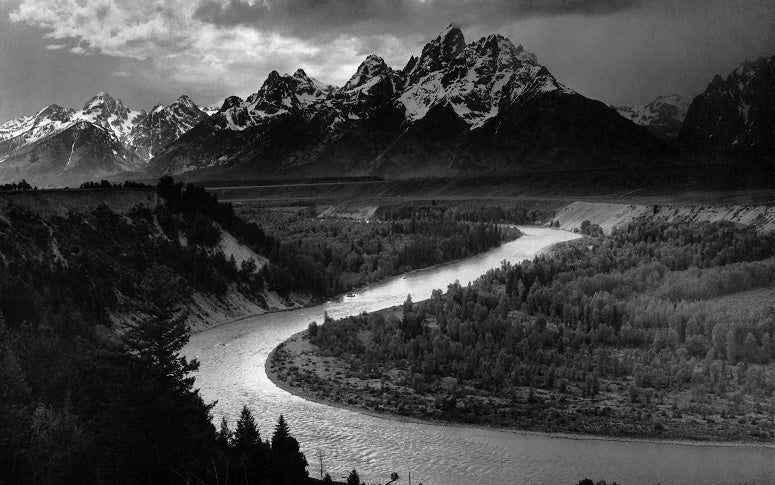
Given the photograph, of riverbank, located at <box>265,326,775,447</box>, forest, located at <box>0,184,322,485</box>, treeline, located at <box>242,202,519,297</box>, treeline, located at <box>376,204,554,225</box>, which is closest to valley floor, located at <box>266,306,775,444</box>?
riverbank, located at <box>265,326,775,447</box>

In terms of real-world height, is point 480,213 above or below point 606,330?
above

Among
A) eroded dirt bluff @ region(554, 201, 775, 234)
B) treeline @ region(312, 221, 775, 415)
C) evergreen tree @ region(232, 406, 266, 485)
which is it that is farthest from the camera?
eroded dirt bluff @ region(554, 201, 775, 234)

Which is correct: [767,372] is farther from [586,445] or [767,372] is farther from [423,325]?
[423,325]

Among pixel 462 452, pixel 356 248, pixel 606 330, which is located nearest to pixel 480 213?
pixel 356 248

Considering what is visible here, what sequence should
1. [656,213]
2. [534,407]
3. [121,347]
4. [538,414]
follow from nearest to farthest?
[121,347]
[538,414]
[534,407]
[656,213]

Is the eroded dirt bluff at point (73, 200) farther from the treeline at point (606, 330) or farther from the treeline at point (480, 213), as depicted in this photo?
the treeline at point (480, 213)

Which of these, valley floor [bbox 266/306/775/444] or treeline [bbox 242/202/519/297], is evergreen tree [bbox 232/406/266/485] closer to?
valley floor [bbox 266/306/775/444]

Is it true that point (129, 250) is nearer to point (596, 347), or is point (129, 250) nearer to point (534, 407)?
point (596, 347)
